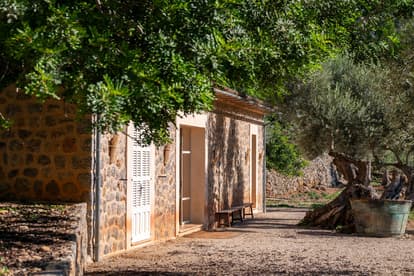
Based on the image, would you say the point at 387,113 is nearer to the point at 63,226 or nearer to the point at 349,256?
the point at 349,256

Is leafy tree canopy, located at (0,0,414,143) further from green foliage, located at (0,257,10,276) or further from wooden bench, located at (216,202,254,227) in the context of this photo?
wooden bench, located at (216,202,254,227)

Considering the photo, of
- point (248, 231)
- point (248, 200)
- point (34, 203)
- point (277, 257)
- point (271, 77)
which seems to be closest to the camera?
point (271, 77)

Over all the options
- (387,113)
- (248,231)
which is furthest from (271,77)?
(387,113)

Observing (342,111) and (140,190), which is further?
(342,111)

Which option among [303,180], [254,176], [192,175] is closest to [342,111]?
[192,175]

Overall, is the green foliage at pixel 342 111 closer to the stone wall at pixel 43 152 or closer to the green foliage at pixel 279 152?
the stone wall at pixel 43 152

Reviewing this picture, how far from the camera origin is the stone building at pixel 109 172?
10266 millimetres

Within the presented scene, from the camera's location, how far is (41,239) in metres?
7.17

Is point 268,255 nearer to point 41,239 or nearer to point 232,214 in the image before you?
point 41,239

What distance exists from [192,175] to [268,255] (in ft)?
14.7

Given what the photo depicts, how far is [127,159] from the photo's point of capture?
1138 cm

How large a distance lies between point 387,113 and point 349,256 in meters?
6.20

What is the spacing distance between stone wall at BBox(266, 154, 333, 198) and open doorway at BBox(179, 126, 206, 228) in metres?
12.3

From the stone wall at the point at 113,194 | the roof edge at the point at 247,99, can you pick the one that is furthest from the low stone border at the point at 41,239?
the roof edge at the point at 247,99
